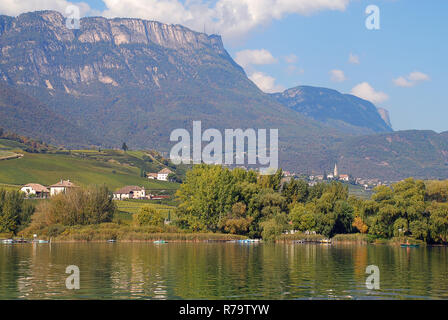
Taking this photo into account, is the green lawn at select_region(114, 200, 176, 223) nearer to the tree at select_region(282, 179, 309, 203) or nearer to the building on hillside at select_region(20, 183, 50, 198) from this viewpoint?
the building on hillside at select_region(20, 183, 50, 198)

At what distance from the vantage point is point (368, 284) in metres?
43.5

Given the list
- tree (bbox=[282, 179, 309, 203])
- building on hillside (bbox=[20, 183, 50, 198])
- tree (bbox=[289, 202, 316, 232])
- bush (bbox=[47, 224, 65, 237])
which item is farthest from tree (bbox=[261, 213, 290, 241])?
building on hillside (bbox=[20, 183, 50, 198])

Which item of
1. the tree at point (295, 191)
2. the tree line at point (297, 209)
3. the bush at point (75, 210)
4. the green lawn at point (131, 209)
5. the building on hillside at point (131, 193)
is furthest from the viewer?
the building on hillside at point (131, 193)

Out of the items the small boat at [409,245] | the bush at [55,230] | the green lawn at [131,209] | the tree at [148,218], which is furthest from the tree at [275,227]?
the bush at [55,230]

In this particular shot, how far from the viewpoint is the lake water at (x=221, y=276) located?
3853cm

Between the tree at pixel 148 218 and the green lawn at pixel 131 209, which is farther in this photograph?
the green lawn at pixel 131 209

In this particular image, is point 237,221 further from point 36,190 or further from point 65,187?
point 36,190

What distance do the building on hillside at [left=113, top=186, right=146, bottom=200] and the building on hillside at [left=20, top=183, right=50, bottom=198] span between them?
21999 mm

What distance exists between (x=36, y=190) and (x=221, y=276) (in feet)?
428

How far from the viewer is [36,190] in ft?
551

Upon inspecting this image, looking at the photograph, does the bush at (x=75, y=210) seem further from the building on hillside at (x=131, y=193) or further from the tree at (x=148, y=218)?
the building on hillside at (x=131, y=193)

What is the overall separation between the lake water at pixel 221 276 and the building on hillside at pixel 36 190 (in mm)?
98452
